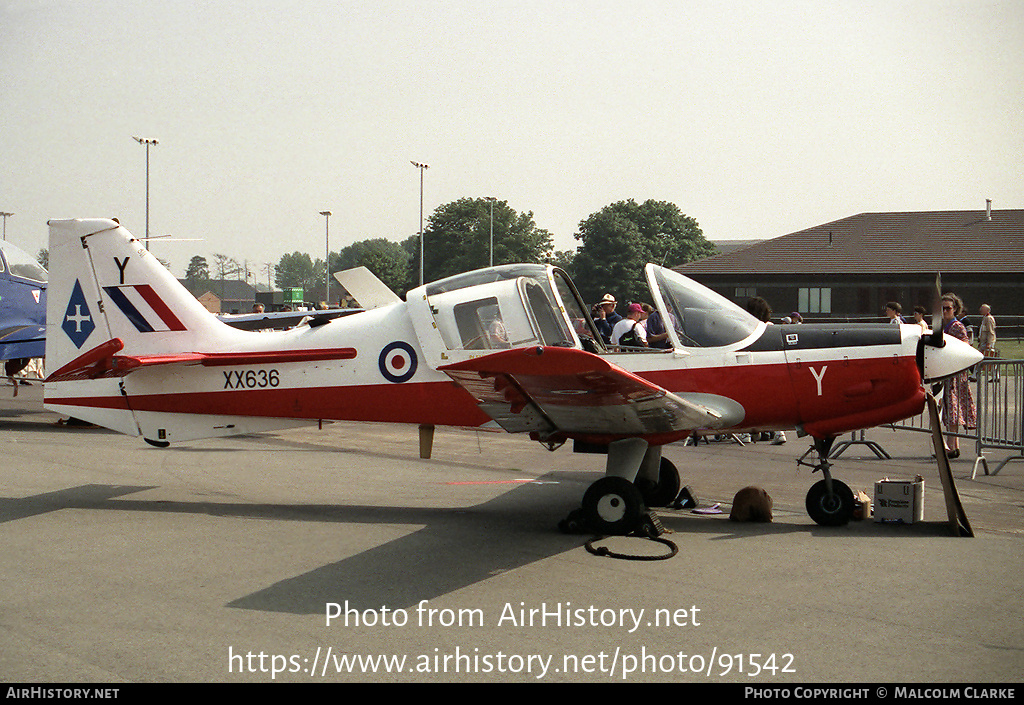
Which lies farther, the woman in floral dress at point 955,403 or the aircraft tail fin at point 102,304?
the woman in floral dress at point 955,403

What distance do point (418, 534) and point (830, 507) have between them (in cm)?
343

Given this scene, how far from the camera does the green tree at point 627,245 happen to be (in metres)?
65.1

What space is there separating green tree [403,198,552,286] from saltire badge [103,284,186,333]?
2678 inches

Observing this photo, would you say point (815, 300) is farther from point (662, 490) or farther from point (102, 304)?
point (102, 304)

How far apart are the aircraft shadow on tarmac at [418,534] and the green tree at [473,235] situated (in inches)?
2698

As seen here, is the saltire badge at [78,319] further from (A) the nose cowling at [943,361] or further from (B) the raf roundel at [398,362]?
(A) the nose cowling at [943,361]

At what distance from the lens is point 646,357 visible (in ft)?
24.3

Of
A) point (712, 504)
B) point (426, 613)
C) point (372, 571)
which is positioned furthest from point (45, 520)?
point (712, 504)

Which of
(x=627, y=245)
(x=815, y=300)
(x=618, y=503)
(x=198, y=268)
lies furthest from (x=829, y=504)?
(x=198, y=268)

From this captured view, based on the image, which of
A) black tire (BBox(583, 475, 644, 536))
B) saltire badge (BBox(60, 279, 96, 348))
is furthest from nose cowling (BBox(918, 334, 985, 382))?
saltire badge (BBox(60, 279, 96, 348))

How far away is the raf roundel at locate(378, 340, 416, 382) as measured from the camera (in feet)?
25.4

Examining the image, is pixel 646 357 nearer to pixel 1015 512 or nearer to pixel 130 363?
pixel 1015 512

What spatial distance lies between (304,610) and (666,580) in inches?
90.6

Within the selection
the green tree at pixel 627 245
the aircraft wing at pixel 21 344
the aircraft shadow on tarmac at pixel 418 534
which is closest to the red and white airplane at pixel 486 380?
the aircraft shadow on tarmac at pixel 418 534
